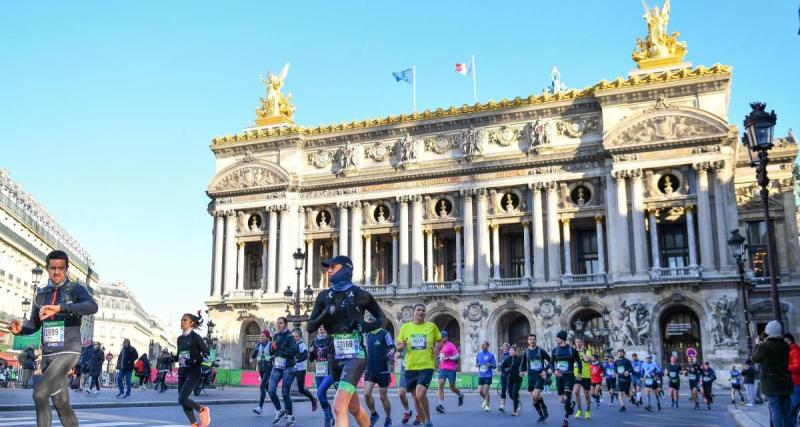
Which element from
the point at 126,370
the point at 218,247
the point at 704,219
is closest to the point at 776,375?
the point at 126,370

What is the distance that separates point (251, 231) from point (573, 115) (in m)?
22.9

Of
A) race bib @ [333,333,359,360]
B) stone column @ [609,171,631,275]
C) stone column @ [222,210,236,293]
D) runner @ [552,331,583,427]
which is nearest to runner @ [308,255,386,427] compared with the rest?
race bib @ [333,333,359,360]

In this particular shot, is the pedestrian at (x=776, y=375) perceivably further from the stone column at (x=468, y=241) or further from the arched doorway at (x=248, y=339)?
the arched doorway at (x=248, y=339)

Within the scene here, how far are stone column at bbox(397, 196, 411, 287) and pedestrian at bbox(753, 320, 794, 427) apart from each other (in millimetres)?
37862

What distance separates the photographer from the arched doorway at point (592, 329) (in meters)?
44.5

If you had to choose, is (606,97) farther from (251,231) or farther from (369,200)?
(251,231)

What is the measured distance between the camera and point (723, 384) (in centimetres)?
3962

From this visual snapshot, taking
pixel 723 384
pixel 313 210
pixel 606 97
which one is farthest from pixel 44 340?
pixel 313 210

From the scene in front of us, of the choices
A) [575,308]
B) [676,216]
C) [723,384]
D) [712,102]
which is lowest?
[723,384]

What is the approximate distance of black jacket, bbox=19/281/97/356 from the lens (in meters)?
8.39

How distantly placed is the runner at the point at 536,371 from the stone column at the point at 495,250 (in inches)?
1144

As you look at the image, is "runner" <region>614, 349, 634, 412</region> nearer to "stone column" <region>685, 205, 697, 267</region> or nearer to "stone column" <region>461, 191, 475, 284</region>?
"stone column" <region>685, 205, 697, 267</region>

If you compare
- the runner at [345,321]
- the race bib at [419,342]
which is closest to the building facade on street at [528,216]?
the race bib at [419,342]

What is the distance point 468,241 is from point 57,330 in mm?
40432
